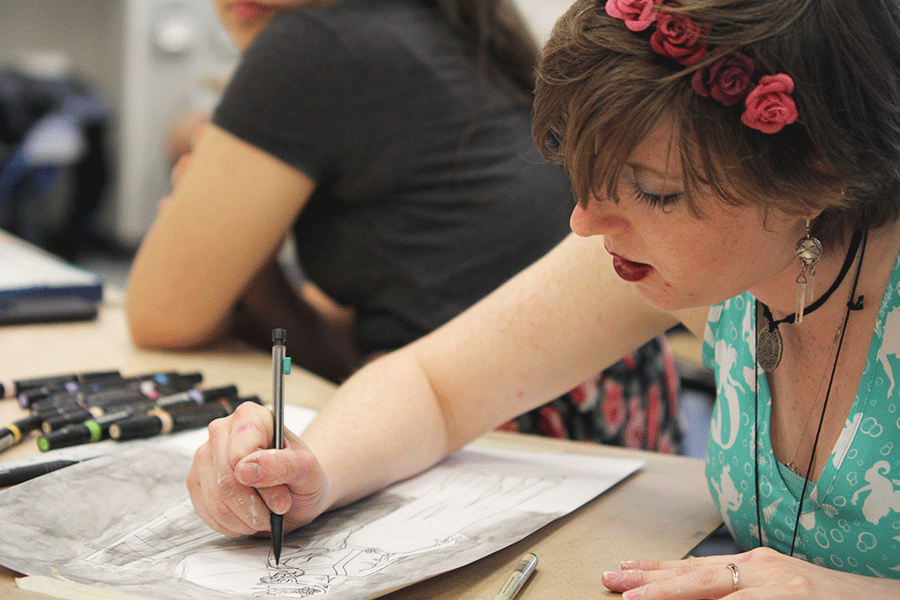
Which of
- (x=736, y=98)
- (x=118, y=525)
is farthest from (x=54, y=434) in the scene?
(x=736, y=98)

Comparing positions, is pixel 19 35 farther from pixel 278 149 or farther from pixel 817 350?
pixel 817 350

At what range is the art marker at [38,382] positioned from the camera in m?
1.03

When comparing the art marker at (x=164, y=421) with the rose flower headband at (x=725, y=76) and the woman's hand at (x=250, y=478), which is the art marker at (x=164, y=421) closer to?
the woman's hand at (x=250, y=478)

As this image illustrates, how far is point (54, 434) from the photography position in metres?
0.89

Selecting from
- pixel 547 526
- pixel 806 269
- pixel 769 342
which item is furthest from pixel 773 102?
pixel 547 526

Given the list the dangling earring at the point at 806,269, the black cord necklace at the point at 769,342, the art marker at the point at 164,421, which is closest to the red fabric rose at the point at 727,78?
the dangling earring at the point at 806,269

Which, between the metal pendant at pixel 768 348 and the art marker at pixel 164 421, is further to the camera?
the art marker at pixel 164 421

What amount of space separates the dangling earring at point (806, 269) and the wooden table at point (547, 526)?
225mm

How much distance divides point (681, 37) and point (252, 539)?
52 centimetres

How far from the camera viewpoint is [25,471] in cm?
80

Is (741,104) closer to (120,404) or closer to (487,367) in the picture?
(487,367)

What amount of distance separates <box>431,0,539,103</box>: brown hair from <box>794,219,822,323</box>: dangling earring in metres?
0.66

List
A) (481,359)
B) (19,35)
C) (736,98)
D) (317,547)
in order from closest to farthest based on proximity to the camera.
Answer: (736,98)
(317,547)
(481,359)
(19,35)

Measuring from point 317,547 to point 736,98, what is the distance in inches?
18.7
